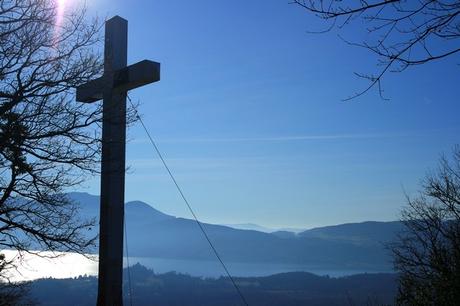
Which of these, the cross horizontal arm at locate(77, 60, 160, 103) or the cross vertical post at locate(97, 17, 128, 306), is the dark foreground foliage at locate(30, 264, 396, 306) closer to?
the cross horizontal arm at locate(77, 60, 160, 103)

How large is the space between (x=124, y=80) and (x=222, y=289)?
102349mm

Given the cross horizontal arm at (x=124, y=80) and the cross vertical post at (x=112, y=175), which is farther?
the cross horizontal arm at (x=124, y=80)

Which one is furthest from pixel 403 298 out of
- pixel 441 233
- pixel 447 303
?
pixel 441 233

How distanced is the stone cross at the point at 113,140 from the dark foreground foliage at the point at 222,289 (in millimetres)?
55327

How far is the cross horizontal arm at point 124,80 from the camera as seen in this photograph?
4723 mm

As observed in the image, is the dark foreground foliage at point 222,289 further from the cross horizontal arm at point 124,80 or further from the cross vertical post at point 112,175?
the cross vertical post at point 112,175

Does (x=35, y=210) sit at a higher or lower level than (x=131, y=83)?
lower

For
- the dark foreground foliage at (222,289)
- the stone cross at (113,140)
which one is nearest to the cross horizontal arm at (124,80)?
the stone cross at (113,140)

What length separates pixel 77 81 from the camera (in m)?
5.99

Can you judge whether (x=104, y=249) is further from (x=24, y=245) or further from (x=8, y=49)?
(x=24, y=245)

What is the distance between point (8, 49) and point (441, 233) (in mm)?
14697

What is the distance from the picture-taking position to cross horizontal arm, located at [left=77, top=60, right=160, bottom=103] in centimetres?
472

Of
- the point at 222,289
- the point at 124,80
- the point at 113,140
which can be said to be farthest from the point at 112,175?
the point at 222,289

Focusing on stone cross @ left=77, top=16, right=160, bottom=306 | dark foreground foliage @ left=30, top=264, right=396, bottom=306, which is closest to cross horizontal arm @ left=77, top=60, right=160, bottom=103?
stone cross @ left=77, top=16, right=160, bottom=306
